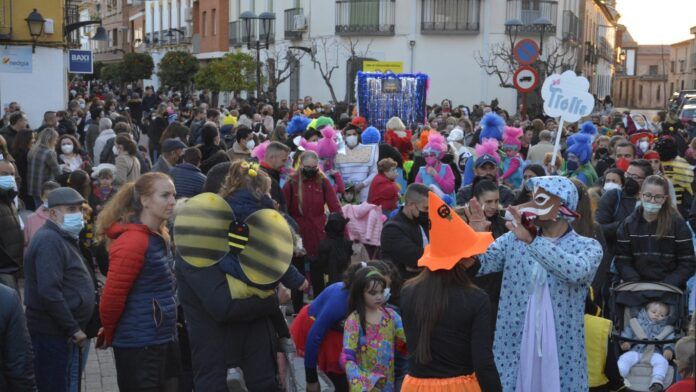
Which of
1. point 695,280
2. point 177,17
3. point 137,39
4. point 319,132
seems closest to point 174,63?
point 177,17

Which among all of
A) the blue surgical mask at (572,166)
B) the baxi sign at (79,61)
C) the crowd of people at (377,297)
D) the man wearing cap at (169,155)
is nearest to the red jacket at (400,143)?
the blue surgical mask at (572,166)

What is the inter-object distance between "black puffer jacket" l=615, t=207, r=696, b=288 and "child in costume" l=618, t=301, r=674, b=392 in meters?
0.24

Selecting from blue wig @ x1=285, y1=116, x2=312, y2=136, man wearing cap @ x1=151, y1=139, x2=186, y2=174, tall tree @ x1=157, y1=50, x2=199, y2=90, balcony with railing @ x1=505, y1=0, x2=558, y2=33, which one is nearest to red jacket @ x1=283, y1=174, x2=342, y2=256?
man wearing cap @ x1=151, y1=139, x2=186, y2=174

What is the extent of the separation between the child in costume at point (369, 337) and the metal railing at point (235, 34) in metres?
40.4

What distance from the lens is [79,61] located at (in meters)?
22.6

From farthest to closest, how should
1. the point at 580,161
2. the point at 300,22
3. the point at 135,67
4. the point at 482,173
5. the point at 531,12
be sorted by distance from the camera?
the point at 135,67 → the point at 300,22 → the point at 531,12 → the point at 580,161 → the point at 482,173

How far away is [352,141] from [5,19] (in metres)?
13.5

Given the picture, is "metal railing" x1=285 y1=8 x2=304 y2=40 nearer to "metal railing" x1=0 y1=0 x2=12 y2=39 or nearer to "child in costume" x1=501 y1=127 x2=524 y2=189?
"metal railing" x1=0 y1=0 x2=12 y2=39

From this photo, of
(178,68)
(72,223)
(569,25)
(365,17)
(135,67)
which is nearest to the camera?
(72,223)

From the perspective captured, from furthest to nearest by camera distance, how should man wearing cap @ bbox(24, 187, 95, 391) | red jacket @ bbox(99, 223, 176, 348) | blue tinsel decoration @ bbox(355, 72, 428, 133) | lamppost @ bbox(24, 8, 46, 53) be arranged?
lamppost @ bbox(24, 8, 46, 53), blue tinsel decoration @ bbox(355, 72, 428, 133), man wearing cap @ bbox(24, 187, 95, 391), red jacket @ bbox(99, 223, 176, 348)

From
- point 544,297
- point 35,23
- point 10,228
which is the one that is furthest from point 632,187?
point 35,23

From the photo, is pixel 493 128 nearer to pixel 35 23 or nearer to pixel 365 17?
pixel 35 23

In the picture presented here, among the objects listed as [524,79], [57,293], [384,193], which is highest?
[524,79]

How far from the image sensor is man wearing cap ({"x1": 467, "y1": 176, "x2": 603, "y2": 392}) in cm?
475
